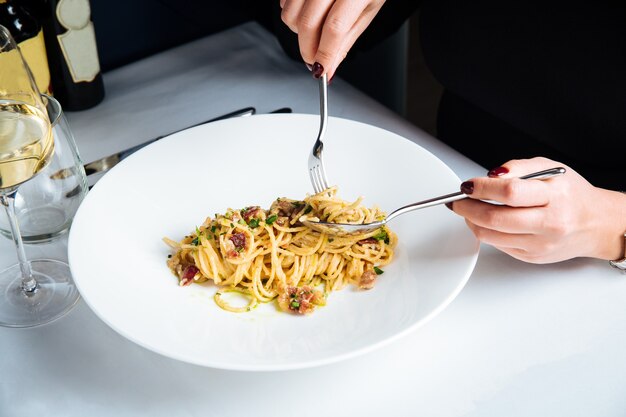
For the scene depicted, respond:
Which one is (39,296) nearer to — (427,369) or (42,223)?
(42,223)

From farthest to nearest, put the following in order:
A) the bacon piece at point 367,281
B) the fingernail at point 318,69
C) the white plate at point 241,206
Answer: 1. the fingernail at point 318,69
2. the bacon piece at point 367,281
3. the white plate at point 241,206

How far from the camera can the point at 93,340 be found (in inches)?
43.8

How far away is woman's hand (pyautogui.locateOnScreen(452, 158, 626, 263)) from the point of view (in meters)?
1.03

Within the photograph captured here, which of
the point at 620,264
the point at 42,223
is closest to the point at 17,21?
the point at 42,223

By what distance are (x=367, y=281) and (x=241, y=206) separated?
0.32 m

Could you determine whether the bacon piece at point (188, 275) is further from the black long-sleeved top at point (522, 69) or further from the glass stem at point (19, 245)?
the black long-sleeved top at point (522, 69)

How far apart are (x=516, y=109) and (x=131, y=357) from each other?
1.00 metres

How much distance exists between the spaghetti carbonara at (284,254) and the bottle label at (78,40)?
0.63 meters

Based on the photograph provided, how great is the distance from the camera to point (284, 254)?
119 cm

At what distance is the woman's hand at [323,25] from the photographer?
1.17 meters

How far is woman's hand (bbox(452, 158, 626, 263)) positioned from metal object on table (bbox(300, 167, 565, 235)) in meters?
0.01

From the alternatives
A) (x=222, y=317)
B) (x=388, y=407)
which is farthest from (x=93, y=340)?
(x=388, y=407)

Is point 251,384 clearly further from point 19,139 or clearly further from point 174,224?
point 19,139

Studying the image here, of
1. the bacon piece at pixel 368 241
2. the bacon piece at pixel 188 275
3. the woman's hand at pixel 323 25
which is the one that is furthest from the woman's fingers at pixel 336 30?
the bacon piece at pixel 188 275
